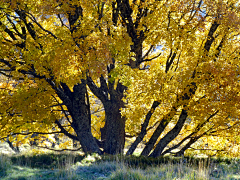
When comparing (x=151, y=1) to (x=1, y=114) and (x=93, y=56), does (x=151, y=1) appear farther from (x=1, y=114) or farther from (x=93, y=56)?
(x=1, y=114)

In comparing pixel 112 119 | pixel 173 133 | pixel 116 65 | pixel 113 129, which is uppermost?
pixel 116 65

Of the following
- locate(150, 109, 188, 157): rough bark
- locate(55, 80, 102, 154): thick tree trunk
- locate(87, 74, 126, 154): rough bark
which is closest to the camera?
locate(150, 109, 188, 157): rough bark

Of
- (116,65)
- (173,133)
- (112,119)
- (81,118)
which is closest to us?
(116,65)

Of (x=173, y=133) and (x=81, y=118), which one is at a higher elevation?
(x=81, y=118)

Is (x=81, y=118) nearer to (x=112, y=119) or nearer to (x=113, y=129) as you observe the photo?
(x=112, y=119)

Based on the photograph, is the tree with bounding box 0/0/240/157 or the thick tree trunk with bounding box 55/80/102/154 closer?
the tree with bounding box 0/0/240/157

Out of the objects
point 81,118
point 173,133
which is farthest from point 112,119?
point 173,133

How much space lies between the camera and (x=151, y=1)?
10.0m

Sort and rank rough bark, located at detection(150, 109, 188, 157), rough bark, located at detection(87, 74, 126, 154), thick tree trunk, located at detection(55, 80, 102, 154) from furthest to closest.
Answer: rough bark, located at detection(87, 74, 126, 154) → thick tree trunk, located at detection(55, 80, 102, 154) → rough bark, located at detection(150, 109, 188, 157)

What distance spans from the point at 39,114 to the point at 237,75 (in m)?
7.93

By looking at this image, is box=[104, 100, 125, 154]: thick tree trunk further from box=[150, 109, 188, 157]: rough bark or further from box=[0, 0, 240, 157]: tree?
box=[150, 109, 188, 157]: rough bark

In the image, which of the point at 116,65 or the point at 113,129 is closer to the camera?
the point at 116,65

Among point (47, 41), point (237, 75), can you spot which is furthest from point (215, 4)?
point (47, 41)

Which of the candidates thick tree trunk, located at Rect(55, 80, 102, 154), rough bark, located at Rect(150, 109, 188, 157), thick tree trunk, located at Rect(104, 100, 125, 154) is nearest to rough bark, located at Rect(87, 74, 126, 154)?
thick tree trunk, located at Rect(104, 100, 125, 154)
